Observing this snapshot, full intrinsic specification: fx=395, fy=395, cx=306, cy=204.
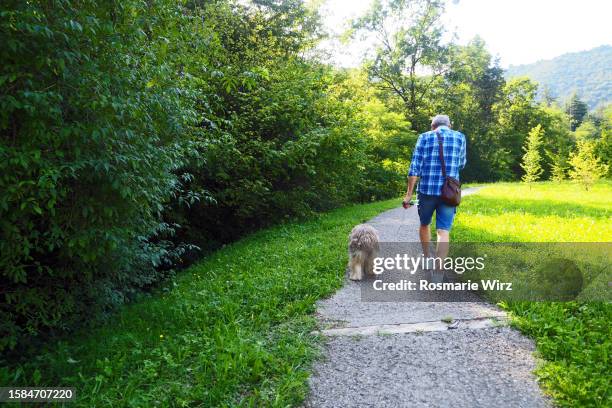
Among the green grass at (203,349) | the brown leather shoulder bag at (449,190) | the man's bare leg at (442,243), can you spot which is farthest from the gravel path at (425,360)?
the brown leather shoulder bag at (449,190)

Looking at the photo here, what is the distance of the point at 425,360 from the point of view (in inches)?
130

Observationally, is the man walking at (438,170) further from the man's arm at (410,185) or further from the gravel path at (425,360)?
the gravel path at (425,360)

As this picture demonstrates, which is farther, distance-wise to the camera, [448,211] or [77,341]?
[448,211]

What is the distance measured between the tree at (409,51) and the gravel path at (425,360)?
3286 cm

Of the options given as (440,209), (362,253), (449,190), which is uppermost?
(449,190)

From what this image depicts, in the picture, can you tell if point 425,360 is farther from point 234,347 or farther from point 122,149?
point 122,149

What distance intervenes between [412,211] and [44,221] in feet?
34.6

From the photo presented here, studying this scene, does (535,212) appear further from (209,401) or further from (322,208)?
(209,401)

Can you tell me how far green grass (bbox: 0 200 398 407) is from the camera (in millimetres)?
3018

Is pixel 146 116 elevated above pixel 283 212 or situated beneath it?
elevated above

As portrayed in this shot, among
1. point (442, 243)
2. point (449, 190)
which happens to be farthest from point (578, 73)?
point (442, 243)

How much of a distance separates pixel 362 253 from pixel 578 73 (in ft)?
649

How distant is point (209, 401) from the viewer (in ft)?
9.50

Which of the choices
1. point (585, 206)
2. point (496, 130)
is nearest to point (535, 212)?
point (585, 206)
